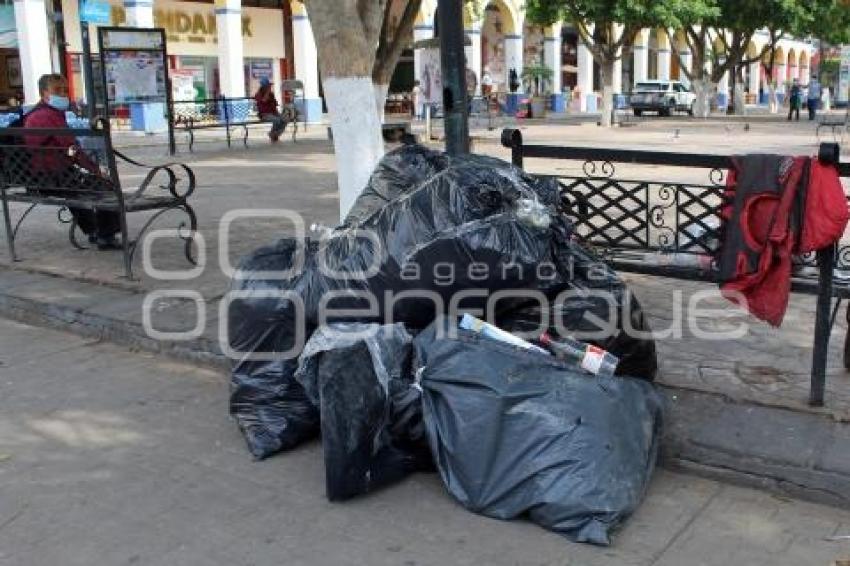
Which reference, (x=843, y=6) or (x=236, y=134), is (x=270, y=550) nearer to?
(x=236, y=134)

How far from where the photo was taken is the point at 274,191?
38.9ft

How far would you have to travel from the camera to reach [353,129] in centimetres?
593

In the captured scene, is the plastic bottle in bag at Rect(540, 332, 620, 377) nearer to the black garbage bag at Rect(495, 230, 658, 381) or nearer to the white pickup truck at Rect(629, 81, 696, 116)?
the black garbage bag at Rect(495, 230, 658, 381)

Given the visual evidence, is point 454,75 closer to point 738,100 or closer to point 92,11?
point 92,11

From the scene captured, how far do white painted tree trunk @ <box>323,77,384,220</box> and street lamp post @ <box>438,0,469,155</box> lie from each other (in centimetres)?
83

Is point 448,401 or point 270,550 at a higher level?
point 448,401

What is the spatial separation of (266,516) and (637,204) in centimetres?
234

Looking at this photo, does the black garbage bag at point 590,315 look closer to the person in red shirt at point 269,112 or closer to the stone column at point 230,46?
the person in red shirt at point 269,112

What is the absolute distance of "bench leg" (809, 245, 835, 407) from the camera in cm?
376

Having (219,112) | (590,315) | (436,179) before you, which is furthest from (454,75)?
(219,112)

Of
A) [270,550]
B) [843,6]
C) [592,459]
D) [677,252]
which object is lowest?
[270,550]

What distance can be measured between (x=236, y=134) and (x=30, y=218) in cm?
1600

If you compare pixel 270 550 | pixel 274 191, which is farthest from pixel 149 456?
pixel 274 191

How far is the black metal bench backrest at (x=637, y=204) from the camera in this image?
164 inches
